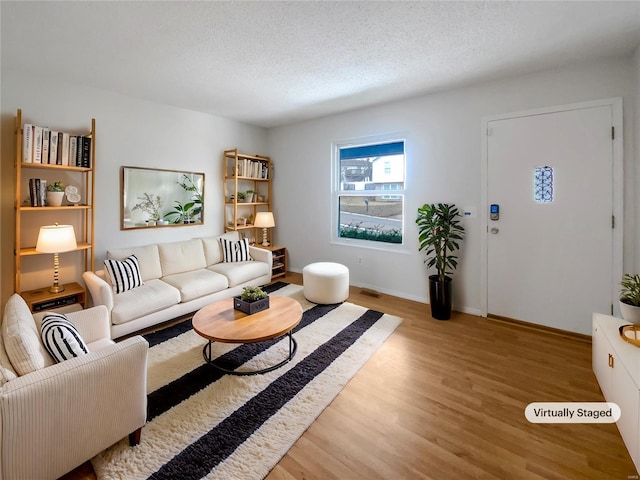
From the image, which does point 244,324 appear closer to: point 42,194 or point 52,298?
point 52,298

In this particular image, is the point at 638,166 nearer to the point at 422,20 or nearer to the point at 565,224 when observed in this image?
the point at 565,224

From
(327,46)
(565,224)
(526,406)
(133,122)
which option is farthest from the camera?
(133,122)

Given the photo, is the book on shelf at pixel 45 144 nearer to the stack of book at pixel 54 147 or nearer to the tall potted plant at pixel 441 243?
the stack of book at pixel 54 147

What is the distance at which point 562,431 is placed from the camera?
5.49 feet

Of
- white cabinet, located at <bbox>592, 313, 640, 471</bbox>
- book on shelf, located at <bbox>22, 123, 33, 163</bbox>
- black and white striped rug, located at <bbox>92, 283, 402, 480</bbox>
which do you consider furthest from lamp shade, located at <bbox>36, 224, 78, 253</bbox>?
white cabinet, located at <bbox>592, 313, 640, 471</bbox>

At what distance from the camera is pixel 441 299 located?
3.16 m

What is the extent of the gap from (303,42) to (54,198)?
282 centimetres

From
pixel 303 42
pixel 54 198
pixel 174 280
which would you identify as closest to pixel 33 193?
pixel 54 198

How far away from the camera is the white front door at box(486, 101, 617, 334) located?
8.61 ft

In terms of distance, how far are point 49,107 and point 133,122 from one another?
77 centimetres

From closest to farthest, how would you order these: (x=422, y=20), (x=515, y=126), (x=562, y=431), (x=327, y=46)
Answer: (x=562, y=431)
(x=422, y=20)
(x=327, y=46)
(x=515, y=126)

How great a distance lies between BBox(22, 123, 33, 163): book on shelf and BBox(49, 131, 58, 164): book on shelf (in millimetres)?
135

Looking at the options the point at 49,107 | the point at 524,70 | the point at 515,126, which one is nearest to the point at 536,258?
the point at 515,126

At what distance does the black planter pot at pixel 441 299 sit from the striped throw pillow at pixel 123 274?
3.28 metres
